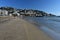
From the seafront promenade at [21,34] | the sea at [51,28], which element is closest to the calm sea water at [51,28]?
the sea at [51,28]

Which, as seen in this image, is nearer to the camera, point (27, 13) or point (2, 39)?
point (2, 39)

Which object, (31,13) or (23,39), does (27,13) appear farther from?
(23,39)

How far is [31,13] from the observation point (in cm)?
16762

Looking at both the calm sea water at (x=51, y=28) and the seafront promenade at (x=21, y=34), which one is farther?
the calm sea water at (x=51, y=28)

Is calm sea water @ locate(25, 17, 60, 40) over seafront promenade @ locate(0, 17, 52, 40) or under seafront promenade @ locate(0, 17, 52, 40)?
under

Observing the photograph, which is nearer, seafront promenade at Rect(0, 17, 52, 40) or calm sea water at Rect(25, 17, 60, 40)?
seafront promenade at Rect(0, 17, 52, 40)

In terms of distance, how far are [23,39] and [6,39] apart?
3.38 ft

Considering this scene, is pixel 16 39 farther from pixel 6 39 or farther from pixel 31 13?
pixel 31 13

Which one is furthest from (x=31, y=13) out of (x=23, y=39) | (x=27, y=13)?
(x=23, y=39)

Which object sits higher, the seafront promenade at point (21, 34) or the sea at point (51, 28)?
the seafront promenade at point (21, 34)

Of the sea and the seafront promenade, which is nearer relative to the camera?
the seafront promenade

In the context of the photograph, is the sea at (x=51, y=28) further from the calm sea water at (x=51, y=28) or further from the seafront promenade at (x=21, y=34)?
the seafront promenade at (x=21, y=34)

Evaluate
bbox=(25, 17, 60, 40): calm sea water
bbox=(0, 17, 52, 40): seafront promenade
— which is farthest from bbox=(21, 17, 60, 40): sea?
bbox=(0, 17, 52, 40): seafront promenade

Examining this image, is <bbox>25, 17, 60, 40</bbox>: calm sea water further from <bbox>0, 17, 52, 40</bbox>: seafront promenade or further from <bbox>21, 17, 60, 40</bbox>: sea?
<bbox>0, 17, 52, 40</bbox>: seafront promenade
